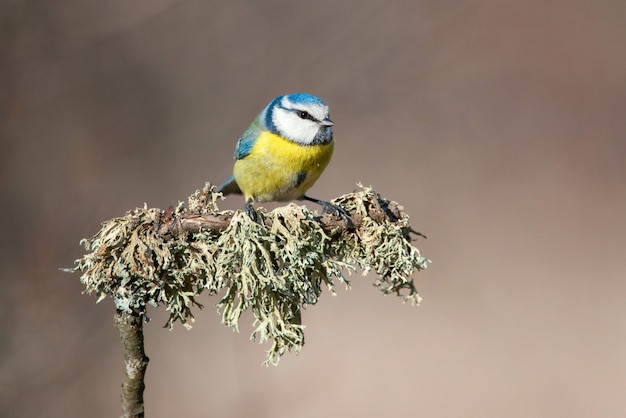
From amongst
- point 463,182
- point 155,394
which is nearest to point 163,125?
point 155,394

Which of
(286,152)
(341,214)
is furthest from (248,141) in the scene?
(341,214)

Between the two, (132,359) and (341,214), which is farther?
(341,214)

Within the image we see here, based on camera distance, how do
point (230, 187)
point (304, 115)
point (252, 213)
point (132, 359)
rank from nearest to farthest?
point (132, 359) < point (252, 213) < point (304, 115) < point (230, 187)

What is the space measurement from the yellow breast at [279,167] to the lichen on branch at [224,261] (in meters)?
0.44

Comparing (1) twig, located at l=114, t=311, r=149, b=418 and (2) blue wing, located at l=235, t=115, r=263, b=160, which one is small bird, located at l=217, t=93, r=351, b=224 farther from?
(1) twig, located at l=114, t=311, r=149, b=418

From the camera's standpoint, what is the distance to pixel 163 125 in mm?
2105

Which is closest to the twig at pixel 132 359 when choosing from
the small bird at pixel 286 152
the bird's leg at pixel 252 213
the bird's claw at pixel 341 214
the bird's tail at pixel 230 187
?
the bird's leg at pixel 252 213

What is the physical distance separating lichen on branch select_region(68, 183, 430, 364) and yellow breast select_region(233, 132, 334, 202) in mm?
445

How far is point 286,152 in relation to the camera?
1422mm

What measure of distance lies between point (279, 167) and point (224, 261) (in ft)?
1.92

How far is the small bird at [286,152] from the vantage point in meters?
1.41

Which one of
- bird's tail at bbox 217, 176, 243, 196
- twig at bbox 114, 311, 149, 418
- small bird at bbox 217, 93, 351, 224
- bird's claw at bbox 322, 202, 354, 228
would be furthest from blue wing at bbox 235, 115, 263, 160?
twig at bbox 114, 311, 149, 418

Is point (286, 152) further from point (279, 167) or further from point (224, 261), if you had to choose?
point (224, 261)

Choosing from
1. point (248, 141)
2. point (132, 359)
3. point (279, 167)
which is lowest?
point (132, 359)
